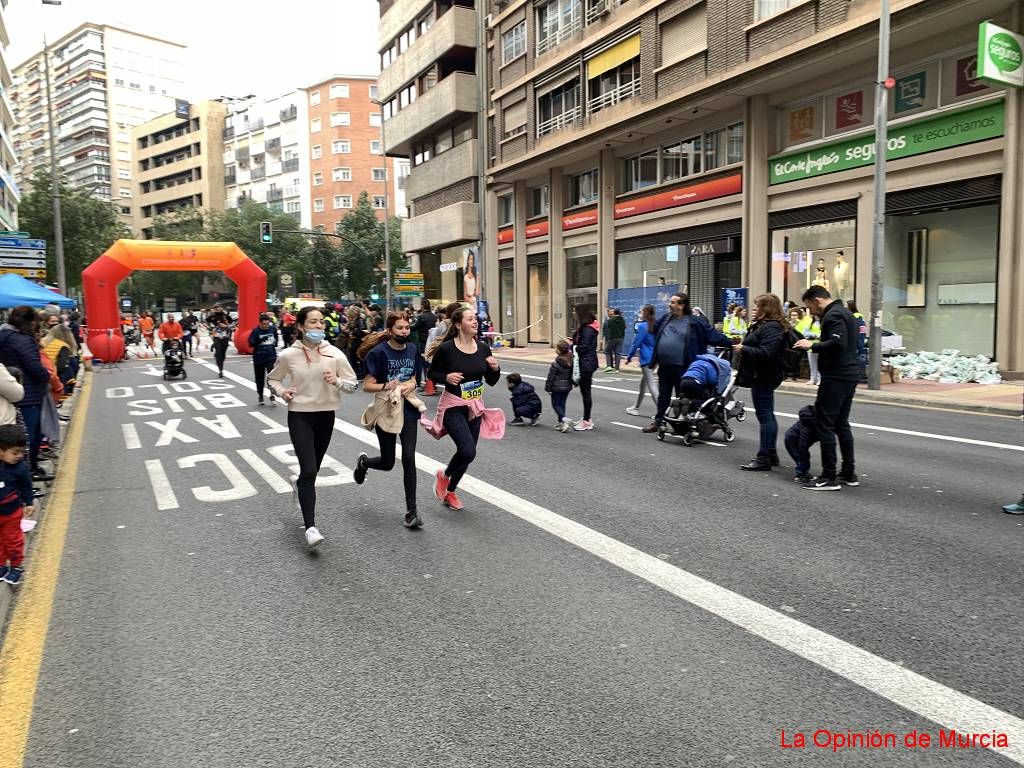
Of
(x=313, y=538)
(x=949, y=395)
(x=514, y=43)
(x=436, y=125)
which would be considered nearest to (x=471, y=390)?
(x=313, y=538)

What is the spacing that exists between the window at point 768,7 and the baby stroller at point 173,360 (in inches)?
700

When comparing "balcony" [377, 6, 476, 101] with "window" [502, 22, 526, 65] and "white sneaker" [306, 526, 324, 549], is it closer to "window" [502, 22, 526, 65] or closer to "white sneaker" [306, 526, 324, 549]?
"window" [502, 22, 526, 65]

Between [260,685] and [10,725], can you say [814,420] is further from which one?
[10,725]

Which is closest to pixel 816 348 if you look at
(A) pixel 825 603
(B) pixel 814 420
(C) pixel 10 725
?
(B) pixel 814 420

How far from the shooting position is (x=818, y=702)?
10.5 feet

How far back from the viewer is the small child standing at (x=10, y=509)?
15.0 ft

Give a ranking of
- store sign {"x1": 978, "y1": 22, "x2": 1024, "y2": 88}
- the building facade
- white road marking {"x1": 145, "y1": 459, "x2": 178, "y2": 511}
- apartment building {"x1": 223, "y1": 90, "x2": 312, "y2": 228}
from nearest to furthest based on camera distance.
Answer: white road marking {"x1": 145, "y1": 459, "x2": 178, "y2": 511} → store sign {"x1": 978, "y1": 22, "x2": 1024, "y2": 88} → the building facade → apartment building {"x1": 223, "y1": 90, "x2": 312, "y2": 228}

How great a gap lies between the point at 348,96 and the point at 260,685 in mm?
83296

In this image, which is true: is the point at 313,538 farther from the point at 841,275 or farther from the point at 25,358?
the point at 841,275

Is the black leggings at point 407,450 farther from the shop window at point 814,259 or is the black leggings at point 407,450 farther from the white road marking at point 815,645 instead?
the shop window at point 814,259

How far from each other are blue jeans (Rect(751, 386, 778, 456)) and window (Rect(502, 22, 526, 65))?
2963 cm

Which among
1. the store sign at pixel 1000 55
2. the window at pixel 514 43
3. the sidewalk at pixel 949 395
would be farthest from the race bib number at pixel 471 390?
the window at pixel 514 43

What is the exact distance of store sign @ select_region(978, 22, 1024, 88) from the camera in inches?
574

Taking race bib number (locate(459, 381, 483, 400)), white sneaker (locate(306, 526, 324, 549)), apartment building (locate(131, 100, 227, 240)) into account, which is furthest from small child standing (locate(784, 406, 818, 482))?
apartment building (locate(131, 100, 227, 240))
